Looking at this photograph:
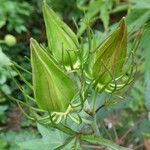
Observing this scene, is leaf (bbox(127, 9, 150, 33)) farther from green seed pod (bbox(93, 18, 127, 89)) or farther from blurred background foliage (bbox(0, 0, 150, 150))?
green seed pod (bbox(93, 18, 127, 89))

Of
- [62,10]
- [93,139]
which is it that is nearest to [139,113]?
[62,10]

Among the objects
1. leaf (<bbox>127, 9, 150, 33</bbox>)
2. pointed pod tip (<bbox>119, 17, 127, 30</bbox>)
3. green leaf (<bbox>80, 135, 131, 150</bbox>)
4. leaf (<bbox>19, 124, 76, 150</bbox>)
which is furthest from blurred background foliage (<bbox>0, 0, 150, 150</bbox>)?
pointed pod tip (<bbox>119, 17, 127, 30</bbox>)

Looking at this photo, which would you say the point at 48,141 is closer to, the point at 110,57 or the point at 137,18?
the point at 110,57

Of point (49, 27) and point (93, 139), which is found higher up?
point (49, 27)

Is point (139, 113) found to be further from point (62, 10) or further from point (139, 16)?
point (139, 16)

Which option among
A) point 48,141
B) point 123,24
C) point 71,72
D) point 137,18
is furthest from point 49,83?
point 137,18

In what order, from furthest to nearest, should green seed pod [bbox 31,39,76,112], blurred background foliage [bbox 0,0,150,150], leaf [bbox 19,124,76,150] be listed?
blurred background foliage [bbox 0,0,150,150] → leaf [bbox 19,124,76,150] → green seed pod [bbox 31,39,76,112]

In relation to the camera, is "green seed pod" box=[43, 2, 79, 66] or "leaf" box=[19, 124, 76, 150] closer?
"green seed pod" box=[43, 2, 79, 66]

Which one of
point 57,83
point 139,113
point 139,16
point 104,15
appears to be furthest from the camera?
point 139,113
